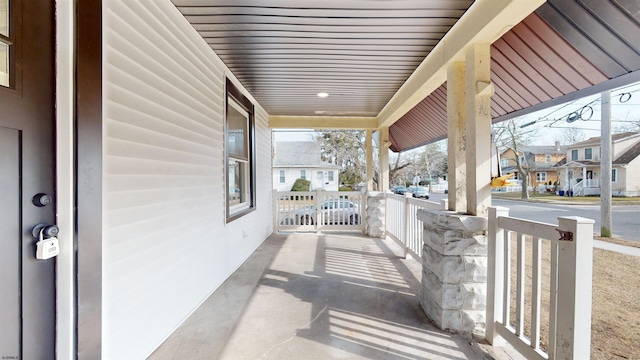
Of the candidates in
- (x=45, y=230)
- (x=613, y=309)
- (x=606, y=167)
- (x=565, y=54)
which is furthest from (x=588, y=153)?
(x=45, y=230)

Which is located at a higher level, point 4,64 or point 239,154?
point 4,64

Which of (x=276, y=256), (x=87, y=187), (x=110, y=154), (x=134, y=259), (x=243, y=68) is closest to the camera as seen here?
(x=87, y=187)

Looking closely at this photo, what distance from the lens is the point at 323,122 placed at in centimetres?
581

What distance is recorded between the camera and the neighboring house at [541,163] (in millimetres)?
24438

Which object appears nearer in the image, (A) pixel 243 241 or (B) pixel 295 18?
(B) pixel 295 18

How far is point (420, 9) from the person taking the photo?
2016 millimetres

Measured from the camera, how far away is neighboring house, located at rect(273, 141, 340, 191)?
2027 centimetres

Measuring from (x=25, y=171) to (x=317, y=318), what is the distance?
2.17 m

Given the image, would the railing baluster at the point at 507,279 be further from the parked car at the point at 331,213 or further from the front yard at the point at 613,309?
the parked car at the point at 331,213

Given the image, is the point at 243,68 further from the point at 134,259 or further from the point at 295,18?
the point at 134,259

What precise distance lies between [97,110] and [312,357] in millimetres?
2043

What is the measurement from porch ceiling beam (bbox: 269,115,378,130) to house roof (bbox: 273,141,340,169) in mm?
14172

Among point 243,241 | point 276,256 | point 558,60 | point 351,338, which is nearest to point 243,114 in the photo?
point 243,241

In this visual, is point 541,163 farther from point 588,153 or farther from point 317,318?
point 317,318
